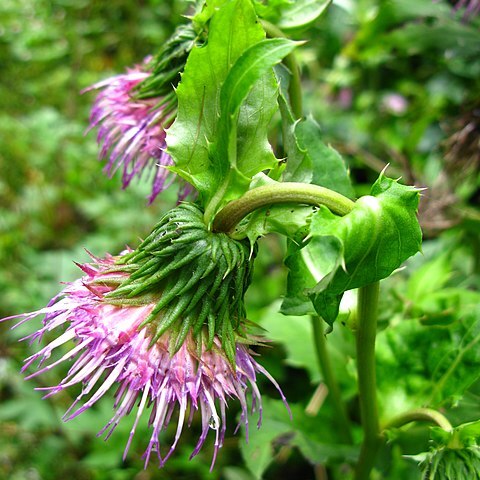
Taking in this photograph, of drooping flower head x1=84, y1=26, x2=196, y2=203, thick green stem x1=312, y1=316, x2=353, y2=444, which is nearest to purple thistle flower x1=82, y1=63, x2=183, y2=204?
drooping flower head x1=84, y1=26, x2=196, y2=203

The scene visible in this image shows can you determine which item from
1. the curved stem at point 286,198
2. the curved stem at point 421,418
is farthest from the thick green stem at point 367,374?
the curved stem at point 286,198

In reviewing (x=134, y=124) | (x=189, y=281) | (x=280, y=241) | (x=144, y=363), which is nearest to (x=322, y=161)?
(x=134, y=124)

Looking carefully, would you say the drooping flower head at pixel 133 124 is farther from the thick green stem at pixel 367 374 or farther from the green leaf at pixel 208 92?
the thick green stem at pixel 367 374

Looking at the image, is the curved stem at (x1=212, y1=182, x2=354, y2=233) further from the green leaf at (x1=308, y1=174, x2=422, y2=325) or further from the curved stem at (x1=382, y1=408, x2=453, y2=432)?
the curved stem at (x1=382, y1=408, x2=453, y2=432)

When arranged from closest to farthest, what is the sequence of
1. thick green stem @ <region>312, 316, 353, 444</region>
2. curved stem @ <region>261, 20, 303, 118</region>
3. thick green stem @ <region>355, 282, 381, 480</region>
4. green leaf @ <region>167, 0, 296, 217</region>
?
1. green leaf @ <region>167, 0, 296, 217</region>
2. thick green stem @ <region>355, 282, 381, 480</region>
3. curved stem @ <region>261, 20, 303, 118</region>
4. thick green stem @ <region>312, 316, 353, 444</region>

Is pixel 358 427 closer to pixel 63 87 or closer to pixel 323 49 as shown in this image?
pixel 323 49

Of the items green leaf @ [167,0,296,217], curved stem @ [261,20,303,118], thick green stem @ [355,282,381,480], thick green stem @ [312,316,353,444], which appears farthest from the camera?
thick green stem @ [312,316,353,444]
